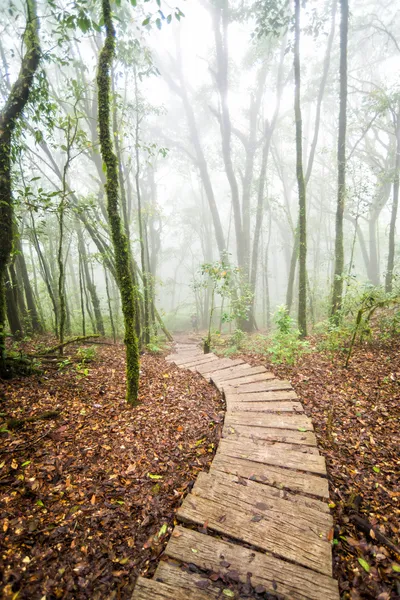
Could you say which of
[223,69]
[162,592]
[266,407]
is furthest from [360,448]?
[223,69]

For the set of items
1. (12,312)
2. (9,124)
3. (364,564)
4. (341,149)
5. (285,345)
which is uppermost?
(341,149)

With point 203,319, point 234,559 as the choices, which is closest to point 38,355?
point 234,559

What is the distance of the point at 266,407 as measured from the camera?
12.9ft

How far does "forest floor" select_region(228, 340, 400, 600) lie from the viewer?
6.23 feet

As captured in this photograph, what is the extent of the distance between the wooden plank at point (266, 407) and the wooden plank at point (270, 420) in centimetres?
9

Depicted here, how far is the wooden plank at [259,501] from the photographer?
2.14 m

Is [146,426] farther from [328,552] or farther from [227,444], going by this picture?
[328,552]

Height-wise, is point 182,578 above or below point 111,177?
below

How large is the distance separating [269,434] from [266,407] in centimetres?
66

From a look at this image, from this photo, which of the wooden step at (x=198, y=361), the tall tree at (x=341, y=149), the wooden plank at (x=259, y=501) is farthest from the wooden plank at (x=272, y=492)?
the tall tree at (x=341, y=149)

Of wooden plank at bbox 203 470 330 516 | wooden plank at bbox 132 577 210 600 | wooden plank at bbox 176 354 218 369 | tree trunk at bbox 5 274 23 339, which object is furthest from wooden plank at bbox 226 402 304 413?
tree trunk at bbox 5 274 23 339

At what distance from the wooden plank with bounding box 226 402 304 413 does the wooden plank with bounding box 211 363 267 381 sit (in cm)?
117

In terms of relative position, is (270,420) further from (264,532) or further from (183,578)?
(183,578)

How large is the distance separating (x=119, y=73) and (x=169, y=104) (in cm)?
1339
